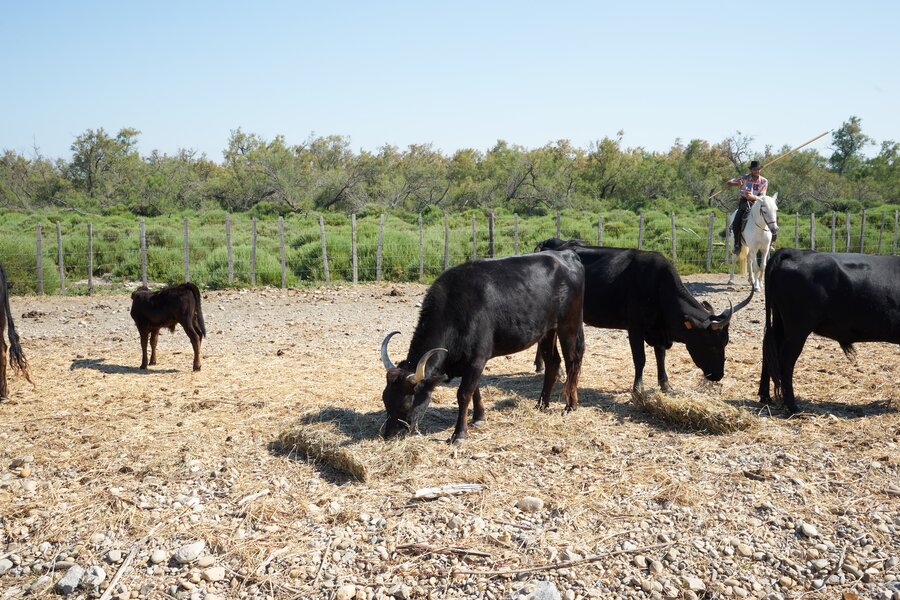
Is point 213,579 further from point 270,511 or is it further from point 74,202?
point 74,202

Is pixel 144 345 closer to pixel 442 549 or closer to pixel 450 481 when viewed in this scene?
pixel 450 481

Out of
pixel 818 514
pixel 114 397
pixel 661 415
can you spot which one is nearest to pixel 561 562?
pixel 818 514

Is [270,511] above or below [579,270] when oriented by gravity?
below

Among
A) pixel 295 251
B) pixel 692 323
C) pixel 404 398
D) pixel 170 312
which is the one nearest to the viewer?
pixel 404 398

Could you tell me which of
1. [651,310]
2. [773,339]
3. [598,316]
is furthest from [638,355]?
[773,339]

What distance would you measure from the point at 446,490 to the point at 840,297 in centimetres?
463

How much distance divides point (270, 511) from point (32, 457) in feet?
7.94

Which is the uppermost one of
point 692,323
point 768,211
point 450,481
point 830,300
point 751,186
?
point 751,186

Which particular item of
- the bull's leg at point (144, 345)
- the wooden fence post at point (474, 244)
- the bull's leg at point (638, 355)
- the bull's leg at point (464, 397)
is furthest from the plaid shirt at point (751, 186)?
the bull's leg at point (144, 345)

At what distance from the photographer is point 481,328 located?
6.69m

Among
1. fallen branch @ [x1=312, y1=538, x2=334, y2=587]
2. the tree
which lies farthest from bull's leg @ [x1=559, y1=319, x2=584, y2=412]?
the tree

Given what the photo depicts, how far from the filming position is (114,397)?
7.84 meters

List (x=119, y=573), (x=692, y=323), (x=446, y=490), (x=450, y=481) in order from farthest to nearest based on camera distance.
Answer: (x=692, y=323)
(x=450, y=481)
(x=446, y=490)
(x=119, y=573)

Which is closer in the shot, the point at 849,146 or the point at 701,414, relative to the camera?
the point at 701,414
